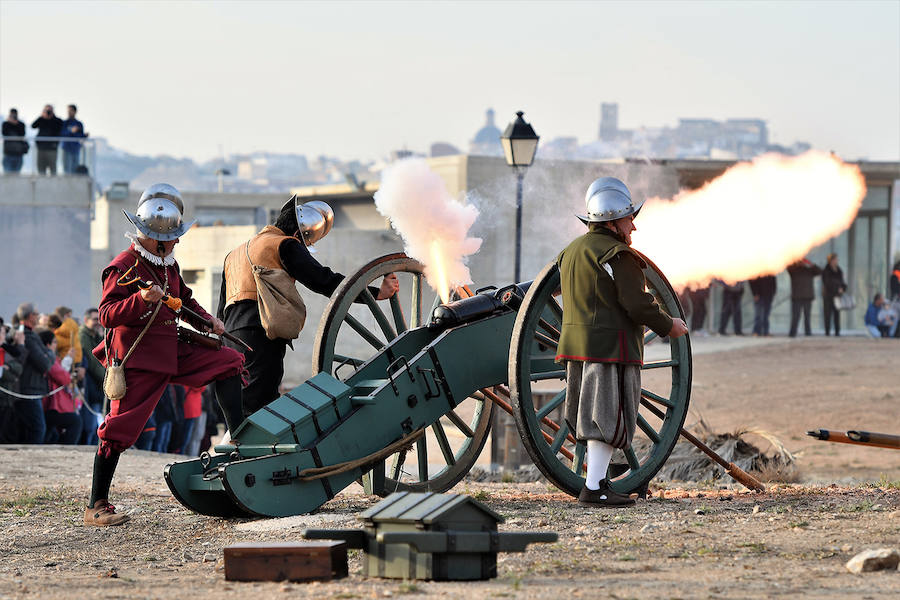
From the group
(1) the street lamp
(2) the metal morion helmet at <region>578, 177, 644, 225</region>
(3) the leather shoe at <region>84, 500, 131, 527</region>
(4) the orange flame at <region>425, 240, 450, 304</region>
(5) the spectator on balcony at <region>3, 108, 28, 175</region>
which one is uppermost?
(5) the spectator on balcony at <region>3, 108, 28, 175</region>

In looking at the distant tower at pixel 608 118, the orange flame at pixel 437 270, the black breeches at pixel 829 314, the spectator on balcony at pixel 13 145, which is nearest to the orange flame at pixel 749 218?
the orange flame at pixel 437 270

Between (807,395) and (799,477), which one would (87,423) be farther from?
(807,395)

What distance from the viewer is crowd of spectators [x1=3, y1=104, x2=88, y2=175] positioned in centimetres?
2392

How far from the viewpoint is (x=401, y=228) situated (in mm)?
8789

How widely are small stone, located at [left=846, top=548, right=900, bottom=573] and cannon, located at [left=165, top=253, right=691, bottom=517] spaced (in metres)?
1.87

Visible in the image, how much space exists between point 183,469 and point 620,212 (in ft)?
8.43

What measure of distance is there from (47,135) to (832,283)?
47.2 feet

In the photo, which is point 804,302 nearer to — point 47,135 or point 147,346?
point 47,135

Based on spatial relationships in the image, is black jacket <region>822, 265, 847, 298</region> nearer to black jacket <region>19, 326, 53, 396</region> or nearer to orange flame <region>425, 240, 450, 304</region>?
black jacket <region>19, 326, 53, 396</region>

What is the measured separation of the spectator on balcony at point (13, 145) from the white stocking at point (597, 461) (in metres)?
18.6

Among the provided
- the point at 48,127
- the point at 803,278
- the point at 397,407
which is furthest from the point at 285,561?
the point at 803,278

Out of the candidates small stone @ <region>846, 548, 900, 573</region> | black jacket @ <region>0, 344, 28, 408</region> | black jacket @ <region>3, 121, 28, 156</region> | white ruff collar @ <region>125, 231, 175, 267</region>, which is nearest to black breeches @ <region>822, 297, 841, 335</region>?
black jacket @ <region>3, 121, 28, 156</region>

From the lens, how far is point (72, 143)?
24.4m

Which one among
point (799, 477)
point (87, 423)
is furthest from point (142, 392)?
point (87, 423)
